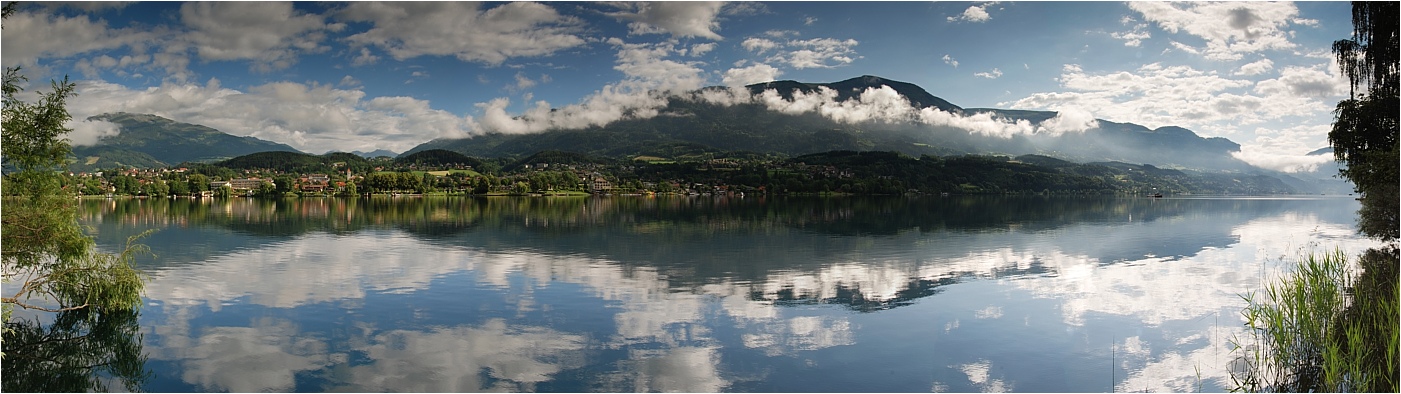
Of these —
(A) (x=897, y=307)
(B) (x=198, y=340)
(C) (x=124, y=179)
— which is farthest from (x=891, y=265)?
(C) (x=124, y=179)

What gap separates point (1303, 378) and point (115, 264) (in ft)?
83.1

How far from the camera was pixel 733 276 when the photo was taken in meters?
25.0

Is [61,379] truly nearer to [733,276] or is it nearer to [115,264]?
[115,264]

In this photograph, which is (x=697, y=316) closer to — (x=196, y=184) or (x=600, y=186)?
(x=600, y=186)

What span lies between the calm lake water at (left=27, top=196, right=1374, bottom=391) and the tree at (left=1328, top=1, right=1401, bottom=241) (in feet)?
14.0

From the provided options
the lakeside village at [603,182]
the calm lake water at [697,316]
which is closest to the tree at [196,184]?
the lakeside village at [603,182]

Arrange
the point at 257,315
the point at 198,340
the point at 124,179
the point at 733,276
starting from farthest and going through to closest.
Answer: the point at 124,179 < the point at 733,276 < the point at 257,315 < the point at 198,340

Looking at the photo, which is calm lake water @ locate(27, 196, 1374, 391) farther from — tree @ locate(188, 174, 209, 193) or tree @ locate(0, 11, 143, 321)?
tree @ locate(188, 174, 209, 193)

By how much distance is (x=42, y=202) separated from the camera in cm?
1511

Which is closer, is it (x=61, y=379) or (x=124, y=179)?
(x=61, y=379)

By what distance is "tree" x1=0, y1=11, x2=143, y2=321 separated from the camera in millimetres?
13727

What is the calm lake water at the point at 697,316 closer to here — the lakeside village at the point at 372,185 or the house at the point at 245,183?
the lakeside village at the point at 372,185

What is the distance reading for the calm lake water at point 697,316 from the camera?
A: 12.7m

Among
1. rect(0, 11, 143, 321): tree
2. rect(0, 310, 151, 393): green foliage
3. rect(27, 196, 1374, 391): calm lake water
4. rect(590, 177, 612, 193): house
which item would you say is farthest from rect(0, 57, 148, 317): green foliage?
rect(590, 177, 612, 193): house
